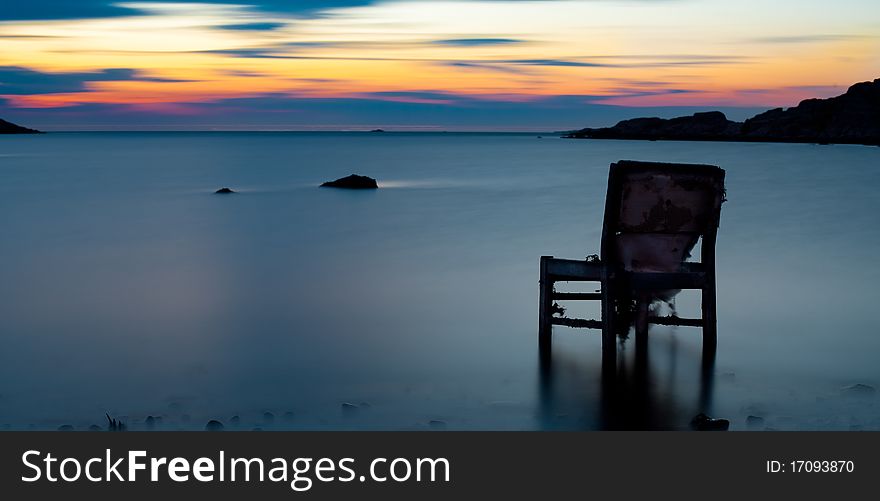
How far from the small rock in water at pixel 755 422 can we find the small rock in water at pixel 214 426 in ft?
13.0

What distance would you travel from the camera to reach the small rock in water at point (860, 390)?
8.09 meters

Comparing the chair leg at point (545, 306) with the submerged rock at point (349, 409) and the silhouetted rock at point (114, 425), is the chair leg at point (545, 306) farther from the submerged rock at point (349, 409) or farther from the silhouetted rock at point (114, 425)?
the silhouetted rock at point (114, 425)

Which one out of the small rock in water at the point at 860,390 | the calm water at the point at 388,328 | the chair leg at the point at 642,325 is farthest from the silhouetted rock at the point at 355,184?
the small rock in water at the point at 860,390

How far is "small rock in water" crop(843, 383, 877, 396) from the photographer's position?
318 inches

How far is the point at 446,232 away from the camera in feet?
73.6

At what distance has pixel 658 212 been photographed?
8.40 metres

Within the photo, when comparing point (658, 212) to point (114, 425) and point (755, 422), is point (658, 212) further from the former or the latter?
point (114, 425)

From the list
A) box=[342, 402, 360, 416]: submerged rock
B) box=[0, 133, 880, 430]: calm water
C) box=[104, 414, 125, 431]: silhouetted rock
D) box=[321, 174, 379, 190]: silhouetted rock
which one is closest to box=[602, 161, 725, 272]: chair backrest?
box=[0, 133, 880, 430]: calm water

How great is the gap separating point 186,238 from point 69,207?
10336 mm

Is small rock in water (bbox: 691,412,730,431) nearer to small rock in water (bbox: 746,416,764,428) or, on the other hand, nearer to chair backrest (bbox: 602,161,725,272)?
small rock in water (bbox: 746,416,764,428)

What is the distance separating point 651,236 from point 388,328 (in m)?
3.63

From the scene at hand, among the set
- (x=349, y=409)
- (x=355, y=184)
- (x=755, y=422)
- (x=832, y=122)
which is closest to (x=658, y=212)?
(x=755, y=422)
